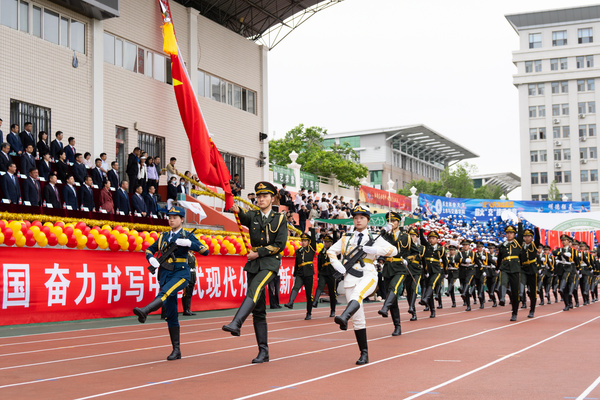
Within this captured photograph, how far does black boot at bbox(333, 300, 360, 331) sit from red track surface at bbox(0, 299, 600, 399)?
48cm

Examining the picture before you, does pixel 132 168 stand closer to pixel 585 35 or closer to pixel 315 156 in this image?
pixel 315 156

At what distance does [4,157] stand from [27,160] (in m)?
0.65

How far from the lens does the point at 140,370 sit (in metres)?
7.91

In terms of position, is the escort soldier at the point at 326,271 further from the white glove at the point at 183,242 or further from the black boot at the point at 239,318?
the black boot at the point at 239,318

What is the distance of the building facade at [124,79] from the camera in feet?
71.3

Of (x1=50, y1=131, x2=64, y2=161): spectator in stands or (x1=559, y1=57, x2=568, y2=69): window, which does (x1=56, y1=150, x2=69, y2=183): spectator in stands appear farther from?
(x1=559, y1=57, x2=568, y2=69): window

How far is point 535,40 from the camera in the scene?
87.2m

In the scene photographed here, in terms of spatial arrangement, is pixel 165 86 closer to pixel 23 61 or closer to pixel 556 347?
pixel 23 61

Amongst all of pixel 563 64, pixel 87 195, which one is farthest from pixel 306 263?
pixel 563 64

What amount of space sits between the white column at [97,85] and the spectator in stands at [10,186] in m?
7.78

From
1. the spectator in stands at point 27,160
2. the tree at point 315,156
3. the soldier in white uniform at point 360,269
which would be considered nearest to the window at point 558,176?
the tree at point 315,156

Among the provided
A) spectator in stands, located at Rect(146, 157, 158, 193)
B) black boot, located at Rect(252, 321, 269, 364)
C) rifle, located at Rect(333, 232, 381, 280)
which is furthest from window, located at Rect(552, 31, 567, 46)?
black boot, located at Rect(252, 321, 269, 364)

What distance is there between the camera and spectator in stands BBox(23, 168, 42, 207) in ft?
54.3

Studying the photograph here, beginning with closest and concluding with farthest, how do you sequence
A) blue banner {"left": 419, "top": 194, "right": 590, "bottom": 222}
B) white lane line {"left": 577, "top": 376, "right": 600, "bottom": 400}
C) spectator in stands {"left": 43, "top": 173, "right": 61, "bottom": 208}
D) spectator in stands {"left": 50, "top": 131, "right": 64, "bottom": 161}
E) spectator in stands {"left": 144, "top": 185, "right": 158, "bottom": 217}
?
white lane line {"left": 577, "top": 376, "right": 600, "bottom": 400}, spectator in stands {"left": 43, "top": 173, "right": 61, "bottom": 208}, spectator in stands {"left": 50, "top": 131, "right": 64, "bottom": 161}, spectator in stands {"left": 144, "top": 185, "right": 158, "bottom": 217}, blue banner {"left": 419, "top": 194, "right": 590, "bottom": 222}
